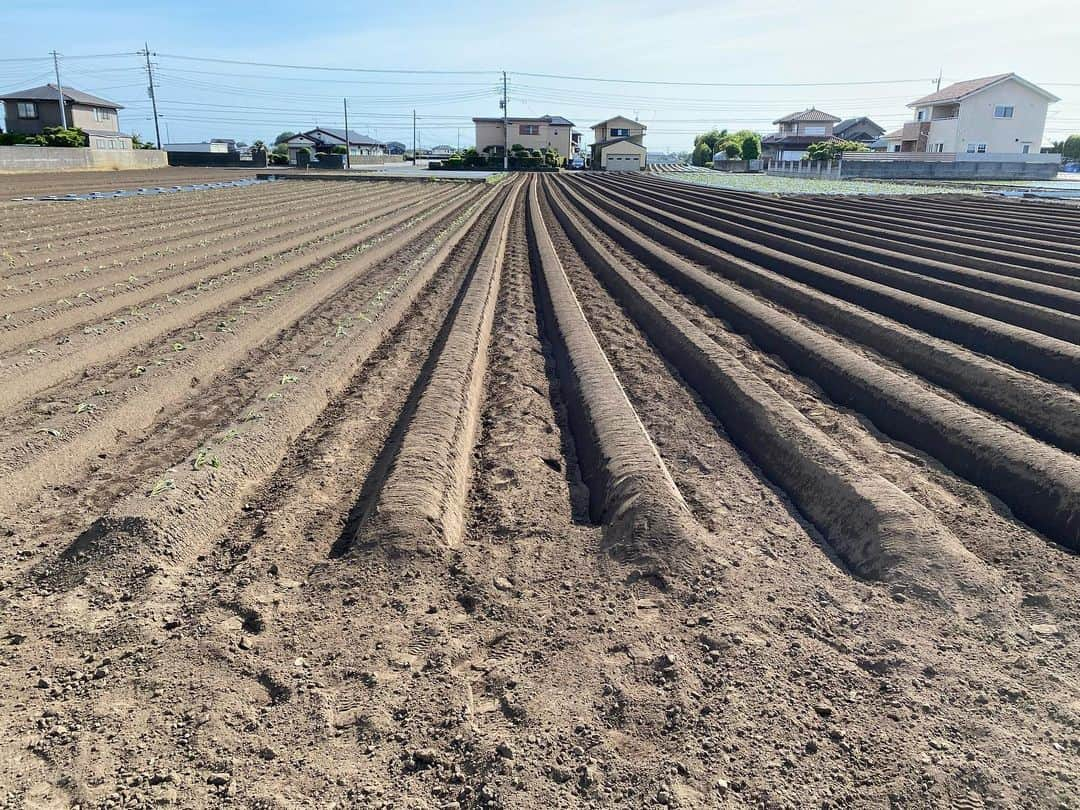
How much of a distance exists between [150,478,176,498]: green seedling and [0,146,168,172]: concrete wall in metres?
38.8

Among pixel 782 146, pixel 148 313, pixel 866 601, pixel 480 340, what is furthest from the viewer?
pixel 782 146

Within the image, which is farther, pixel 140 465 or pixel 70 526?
pixel 140 465

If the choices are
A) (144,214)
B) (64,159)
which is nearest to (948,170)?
(144,214)

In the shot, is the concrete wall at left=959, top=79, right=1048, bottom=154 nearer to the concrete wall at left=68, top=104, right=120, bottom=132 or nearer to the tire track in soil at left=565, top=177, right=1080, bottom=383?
the tire track in soil at left=565, top=177, right=1080, bottom=383

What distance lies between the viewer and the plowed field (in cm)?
251

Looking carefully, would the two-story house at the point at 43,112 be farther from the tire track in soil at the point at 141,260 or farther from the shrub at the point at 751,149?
the shrub at the point at 751,149

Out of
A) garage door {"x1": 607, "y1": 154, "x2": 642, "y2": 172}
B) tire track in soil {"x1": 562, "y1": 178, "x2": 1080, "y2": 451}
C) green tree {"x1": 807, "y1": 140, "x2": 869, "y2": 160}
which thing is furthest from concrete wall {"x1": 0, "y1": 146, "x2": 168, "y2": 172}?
green tree {"x1": 807, "y1": 140, "x2": 869, "y2": 160}

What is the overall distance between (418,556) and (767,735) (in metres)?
1.83

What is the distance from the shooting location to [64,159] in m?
39.3

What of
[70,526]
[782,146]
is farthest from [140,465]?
[782,146]

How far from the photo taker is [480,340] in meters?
7.91

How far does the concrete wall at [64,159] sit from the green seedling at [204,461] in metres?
38.5

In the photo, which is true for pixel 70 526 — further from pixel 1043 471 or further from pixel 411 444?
pixel 1043 471

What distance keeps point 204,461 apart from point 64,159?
143 feet
